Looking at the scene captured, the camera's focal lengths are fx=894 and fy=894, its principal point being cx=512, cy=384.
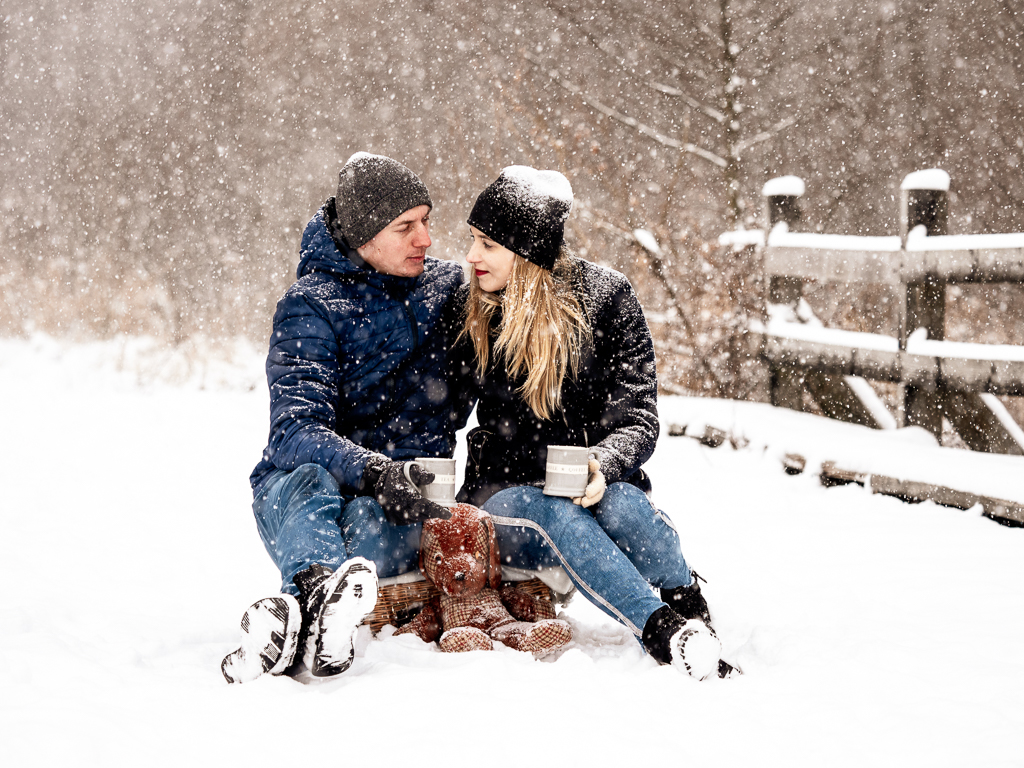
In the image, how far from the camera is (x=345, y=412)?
9.75ft

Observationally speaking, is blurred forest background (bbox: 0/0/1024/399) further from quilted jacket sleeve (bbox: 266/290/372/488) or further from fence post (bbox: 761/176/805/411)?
quilted jacket sleeve (bbox: 266/290/372/488)

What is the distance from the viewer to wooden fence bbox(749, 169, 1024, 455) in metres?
4.54

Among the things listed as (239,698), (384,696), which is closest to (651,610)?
(384,696)

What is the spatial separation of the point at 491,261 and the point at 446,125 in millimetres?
8770

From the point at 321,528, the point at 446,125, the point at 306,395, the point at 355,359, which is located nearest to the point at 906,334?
the point at 355,359

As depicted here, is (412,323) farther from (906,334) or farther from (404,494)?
(906,334)

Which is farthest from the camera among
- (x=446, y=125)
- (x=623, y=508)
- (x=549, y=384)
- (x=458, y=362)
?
(x=446, y=125)

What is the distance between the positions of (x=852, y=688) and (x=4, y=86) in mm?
13813

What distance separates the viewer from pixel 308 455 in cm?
263

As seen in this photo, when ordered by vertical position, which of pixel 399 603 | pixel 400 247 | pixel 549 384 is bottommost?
pixel 399 603

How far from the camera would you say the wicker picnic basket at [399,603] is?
2723 mm

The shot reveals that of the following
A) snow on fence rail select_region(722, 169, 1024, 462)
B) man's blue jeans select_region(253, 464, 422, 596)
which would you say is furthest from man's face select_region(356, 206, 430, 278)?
snow on fence rail select_region(722, 169, 1024, 462)

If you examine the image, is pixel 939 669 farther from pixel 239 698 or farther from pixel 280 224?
pixel 280 224

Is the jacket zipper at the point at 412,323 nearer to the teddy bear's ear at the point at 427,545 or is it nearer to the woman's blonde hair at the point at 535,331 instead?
the woman's blonde hair at the point at 535,331
